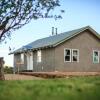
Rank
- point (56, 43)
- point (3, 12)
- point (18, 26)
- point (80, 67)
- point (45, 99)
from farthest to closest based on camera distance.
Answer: point (80, 67)
point (56, 43)
point (18, 26)
point (3, 12)
point (45, 99)

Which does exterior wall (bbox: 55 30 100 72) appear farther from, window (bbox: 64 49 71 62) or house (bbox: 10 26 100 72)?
window (bbox: 64 49 71 62)

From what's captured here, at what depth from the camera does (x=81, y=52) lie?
3275 cm

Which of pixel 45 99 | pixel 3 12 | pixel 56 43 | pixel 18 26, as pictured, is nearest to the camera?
pixel 45 99

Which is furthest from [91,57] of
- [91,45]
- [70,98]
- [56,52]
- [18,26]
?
[70,98]

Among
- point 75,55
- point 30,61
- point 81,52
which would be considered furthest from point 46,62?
point 30,61

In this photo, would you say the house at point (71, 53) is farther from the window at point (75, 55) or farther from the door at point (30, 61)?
the door at point (30, 61)

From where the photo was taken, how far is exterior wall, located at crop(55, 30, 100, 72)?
3122 centimetres

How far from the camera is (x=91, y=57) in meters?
33.6

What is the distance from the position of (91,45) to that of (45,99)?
29.5 metres

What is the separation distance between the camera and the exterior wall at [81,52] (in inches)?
1229

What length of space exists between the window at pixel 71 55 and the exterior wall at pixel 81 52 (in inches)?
12.2

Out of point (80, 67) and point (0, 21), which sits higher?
point (0, 21)

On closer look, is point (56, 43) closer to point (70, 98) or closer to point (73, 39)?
point (73, 39)

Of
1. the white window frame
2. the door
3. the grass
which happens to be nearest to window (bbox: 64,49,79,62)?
the white window frame
